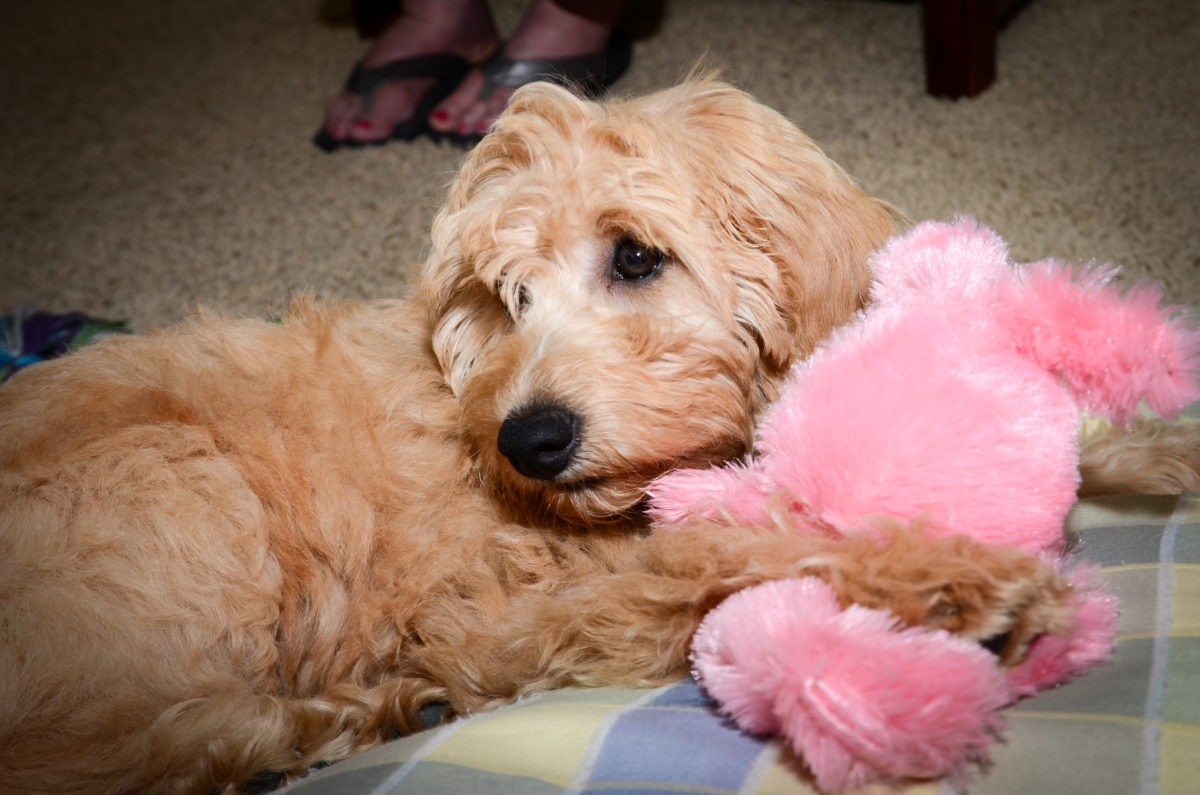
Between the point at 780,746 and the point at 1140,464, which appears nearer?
the point at 780,746

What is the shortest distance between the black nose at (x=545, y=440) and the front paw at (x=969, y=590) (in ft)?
1.39

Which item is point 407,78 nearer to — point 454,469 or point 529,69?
point 529,69

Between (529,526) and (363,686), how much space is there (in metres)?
0.38

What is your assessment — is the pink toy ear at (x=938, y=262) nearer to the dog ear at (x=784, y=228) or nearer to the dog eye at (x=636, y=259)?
the dog ear at (x=784, y=228)

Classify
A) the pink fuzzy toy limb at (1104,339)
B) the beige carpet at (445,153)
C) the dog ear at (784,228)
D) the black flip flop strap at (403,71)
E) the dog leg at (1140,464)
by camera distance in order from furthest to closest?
the black flip flop strap at (403,71) < the beige carpet at (445,153) < the dog leg at (1140,464) < the dog ear at (784,228) < the pink fuzzy toy limb at (1104,339)

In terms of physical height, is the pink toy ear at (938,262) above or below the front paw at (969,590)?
above

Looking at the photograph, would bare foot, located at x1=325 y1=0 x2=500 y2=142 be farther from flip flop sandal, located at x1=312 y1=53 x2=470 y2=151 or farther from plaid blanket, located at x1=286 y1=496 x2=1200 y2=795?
plaid blanket, located at x1=286 y1=496 x2=1200 y2=795

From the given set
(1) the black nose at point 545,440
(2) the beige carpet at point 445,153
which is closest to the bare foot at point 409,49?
(2) the beige carpet at point 445,153

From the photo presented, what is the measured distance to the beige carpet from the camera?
8.55 ft

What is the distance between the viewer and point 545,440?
1.33m

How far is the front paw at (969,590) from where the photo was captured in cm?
102

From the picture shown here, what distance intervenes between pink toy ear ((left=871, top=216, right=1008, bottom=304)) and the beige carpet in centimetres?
111

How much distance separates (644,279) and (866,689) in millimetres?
737

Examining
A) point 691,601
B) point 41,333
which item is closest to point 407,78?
point 41,333
